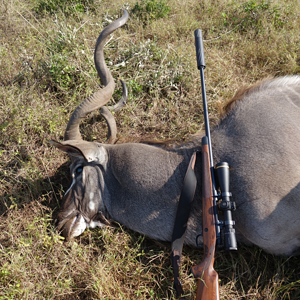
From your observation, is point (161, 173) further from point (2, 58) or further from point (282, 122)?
point (2, 58)

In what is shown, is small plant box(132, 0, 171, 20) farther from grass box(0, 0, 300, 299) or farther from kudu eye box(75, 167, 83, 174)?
kudu eye box(75, 167, 83, 174)

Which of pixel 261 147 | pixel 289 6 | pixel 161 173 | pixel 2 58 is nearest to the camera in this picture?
pixel 261 147

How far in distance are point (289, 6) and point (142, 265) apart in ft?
18.7

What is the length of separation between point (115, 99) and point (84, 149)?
184 cm

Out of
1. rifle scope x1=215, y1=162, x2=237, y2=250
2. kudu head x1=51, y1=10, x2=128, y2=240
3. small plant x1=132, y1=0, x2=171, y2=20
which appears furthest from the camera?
small plant x1=132, y1=0, x2=171, y2=20

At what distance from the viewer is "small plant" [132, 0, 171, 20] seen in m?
5.97

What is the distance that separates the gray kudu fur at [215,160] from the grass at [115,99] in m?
0.30

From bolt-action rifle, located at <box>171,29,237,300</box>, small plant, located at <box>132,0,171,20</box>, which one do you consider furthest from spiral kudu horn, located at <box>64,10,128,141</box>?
small plant, located at <box>132,0,171,20</box>

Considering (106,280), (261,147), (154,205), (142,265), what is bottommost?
(142,265)

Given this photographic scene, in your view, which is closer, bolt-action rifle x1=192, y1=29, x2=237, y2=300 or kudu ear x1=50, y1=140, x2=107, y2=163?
bolt-action rifle x1=192, y1=29, x2=237, y2=300

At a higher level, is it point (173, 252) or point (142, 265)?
point (173, 252)

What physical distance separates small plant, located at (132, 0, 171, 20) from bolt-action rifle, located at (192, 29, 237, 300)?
4051 mm

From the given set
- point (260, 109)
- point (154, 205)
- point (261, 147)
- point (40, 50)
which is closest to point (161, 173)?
point (154, 205)

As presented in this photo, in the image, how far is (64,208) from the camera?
3404 mm
